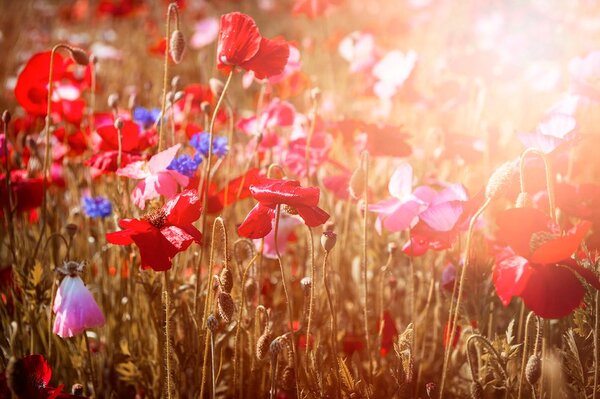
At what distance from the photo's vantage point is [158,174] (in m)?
1.23

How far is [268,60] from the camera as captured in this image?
1.23m

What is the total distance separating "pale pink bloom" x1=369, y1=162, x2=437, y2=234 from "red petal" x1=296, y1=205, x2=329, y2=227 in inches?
10.8

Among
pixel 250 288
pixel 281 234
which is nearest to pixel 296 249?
pixel 281 234

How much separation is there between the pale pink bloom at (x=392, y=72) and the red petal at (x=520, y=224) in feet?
3.70

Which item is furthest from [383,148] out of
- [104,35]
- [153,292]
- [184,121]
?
[104,35]

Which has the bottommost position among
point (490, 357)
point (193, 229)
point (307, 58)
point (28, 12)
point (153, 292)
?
point (490, 357)

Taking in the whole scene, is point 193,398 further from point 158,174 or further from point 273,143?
point 273,143

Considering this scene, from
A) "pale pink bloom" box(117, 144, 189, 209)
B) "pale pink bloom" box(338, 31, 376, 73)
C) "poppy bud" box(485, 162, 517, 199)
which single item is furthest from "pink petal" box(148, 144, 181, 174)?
"pale pink bloom" box(338, 31, 376, 73)

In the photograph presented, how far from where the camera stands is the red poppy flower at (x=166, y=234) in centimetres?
102

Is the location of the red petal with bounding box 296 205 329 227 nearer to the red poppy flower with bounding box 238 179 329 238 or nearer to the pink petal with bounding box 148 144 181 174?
the red poppy flower with bounding box 238 179 329 238

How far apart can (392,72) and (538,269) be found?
4.06 feet

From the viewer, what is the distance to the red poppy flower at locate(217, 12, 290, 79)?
1154 millimetres

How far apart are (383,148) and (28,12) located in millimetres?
5622

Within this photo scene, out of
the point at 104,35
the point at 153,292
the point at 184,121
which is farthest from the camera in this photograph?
the point at 104,35
